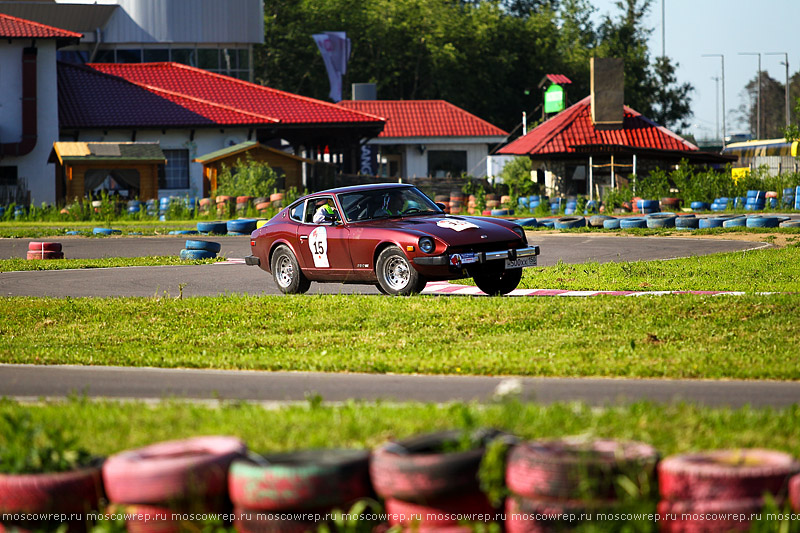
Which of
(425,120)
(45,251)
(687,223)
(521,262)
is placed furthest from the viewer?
(425,120)

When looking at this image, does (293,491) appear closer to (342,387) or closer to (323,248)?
(342,387)

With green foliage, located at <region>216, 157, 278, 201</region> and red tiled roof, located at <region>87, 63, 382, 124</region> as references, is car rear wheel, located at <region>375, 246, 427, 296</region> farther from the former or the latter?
red tiled roof, located at <region>87, 63, 382, 124</region>

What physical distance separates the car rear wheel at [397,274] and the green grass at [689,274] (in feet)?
9.16

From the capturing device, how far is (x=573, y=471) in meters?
4.99

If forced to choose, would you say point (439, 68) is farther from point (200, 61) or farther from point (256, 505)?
point (256, 505)

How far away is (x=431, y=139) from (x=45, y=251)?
40.7 metres

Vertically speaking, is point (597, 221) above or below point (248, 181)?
below

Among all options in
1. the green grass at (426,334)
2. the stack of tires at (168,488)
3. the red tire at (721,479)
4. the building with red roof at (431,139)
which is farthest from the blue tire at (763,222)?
the building with red roof at (431,139)

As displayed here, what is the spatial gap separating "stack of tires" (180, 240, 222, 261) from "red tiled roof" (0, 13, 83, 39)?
25915mm

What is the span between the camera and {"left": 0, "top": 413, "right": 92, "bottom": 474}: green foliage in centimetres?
566

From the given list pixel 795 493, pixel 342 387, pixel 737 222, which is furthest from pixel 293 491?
pixel 737 222

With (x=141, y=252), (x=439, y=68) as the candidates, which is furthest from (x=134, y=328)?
(x=439, y=68)

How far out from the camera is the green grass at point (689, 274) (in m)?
16.2

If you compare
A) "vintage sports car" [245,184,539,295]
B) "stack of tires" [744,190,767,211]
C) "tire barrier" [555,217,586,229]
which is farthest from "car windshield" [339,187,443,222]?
"stack of tires" [744,190,767,211]
